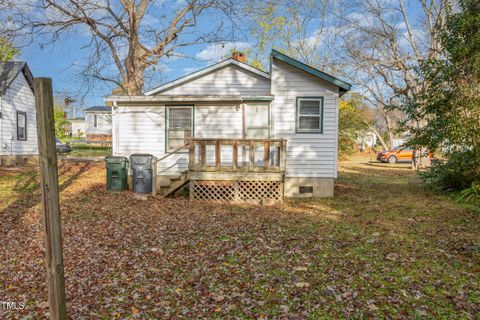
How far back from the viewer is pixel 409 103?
12164mm

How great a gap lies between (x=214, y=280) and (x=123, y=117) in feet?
30.1

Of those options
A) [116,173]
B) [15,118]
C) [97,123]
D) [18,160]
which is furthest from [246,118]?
[97,123]

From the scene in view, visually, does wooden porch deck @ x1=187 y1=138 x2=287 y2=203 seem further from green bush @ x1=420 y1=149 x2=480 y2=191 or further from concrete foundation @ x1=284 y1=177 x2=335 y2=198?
green bush @ x1=420 y1=149 x2=480 y2=191

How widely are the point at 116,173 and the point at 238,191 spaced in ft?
14.4

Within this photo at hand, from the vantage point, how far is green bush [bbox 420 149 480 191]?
10.4 metres

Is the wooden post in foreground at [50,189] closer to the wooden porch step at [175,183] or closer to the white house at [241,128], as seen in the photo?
the white house at [241,128]

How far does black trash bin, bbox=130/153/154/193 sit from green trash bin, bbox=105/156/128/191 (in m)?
0.57

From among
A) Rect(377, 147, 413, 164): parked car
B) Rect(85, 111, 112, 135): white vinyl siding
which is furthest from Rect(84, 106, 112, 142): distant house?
Rect(377, 147, 413, 164): parked car

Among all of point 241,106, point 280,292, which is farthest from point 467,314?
point 241,106

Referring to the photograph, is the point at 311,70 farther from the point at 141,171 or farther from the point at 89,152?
the point at 89,152

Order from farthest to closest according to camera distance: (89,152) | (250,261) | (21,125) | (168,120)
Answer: (89,152)
(21,125)
(168,120)
(250,261)

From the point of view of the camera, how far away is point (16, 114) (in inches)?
734

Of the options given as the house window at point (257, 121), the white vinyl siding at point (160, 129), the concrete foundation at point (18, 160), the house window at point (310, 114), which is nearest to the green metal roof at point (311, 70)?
the house window at point (310, 114)

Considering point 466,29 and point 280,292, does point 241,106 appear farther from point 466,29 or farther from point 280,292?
point 280,292
